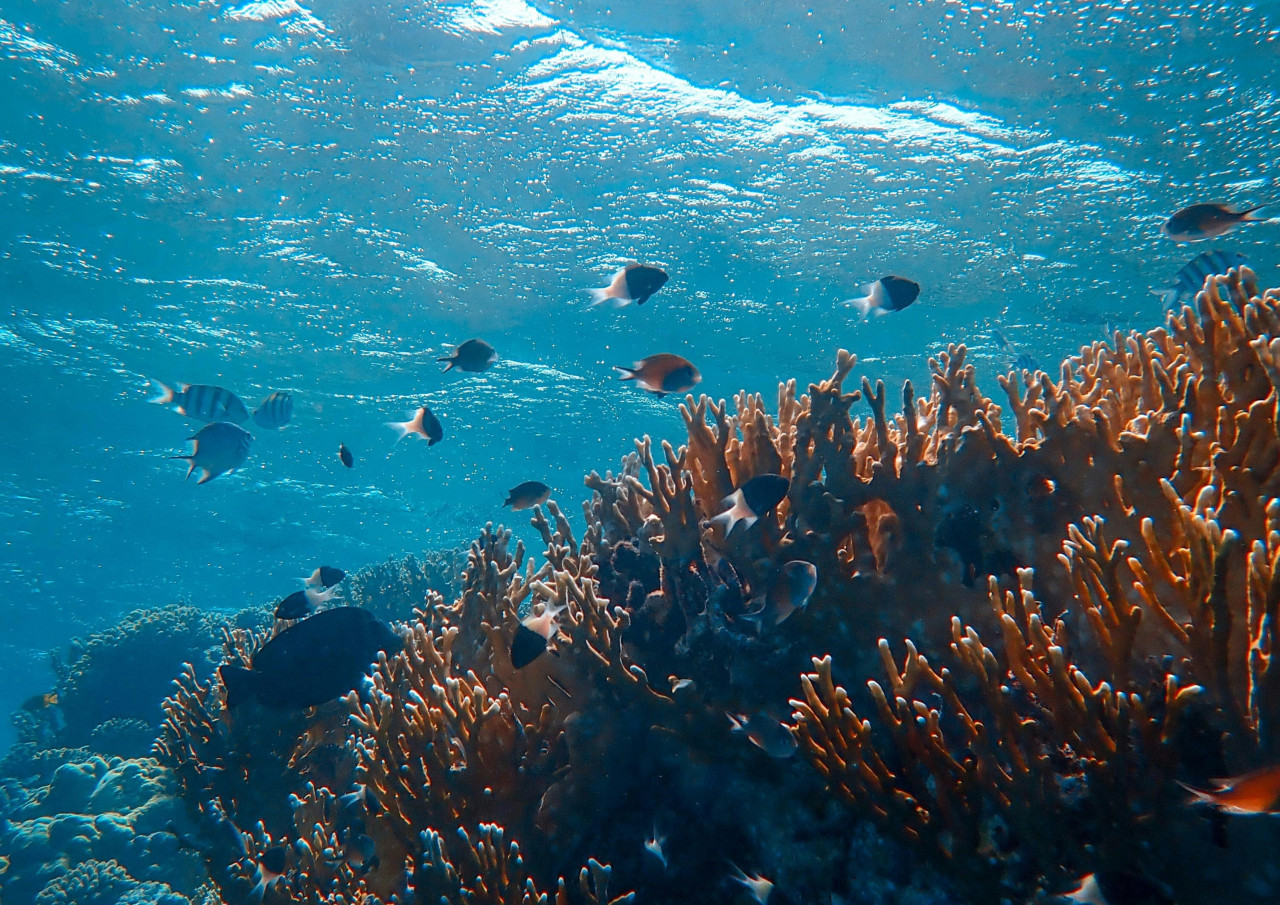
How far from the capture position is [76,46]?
1015 cm

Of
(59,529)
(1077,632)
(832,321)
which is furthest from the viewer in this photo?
(59,529)

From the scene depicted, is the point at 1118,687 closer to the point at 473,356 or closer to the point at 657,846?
the point at 657,846

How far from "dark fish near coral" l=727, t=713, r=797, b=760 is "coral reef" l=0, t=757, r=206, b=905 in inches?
308

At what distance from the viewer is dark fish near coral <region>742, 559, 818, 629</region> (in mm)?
2809

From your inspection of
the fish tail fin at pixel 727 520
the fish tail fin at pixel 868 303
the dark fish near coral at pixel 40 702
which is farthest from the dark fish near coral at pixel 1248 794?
the dark fish near coral at pixel 40 702

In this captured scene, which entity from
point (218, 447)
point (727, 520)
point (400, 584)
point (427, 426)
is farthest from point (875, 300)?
point (400, 584)

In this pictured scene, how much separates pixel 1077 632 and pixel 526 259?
1540 cm

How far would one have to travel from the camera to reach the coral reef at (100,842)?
24.1 feet

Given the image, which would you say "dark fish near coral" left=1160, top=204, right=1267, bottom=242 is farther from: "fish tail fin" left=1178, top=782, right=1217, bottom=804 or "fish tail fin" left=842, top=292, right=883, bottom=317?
"fish tail fin" left=1178, top=782, right=1217, bottom=804

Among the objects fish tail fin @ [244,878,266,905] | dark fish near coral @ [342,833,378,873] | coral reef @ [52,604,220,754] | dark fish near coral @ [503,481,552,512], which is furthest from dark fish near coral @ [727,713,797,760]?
coral reef @ [52,604,220,754]

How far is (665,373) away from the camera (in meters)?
4.74

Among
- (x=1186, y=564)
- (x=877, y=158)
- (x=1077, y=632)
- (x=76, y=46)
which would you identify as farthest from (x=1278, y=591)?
(x=76, y=46)

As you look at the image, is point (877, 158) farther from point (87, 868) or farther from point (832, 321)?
point (87, 868)

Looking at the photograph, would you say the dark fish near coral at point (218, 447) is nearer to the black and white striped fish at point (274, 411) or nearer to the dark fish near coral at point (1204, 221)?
the black and white striped fish at point (274, 411)
